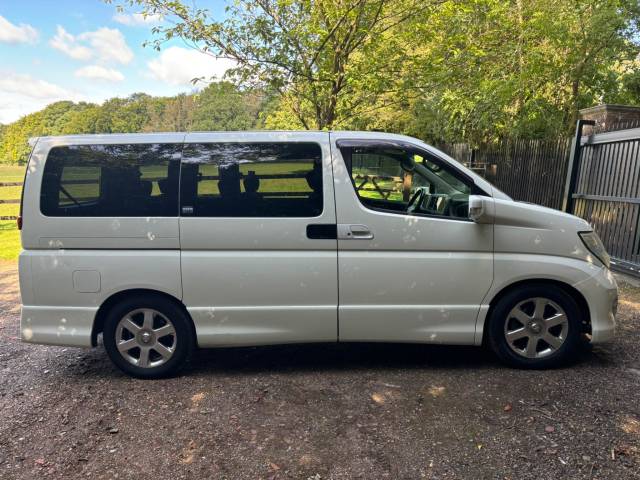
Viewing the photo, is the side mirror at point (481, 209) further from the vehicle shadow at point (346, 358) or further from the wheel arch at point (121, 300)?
the wheel arch at point (121, 300)

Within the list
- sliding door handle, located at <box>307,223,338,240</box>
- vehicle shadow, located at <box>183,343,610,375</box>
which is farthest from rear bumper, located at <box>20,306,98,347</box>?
sliding door handle, located at <box>307,223,338,240</box>

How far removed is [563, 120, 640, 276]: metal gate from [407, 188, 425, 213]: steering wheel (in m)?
4.36

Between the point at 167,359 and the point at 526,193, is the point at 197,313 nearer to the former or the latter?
the point at 167,359

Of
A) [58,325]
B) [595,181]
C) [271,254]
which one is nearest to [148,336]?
[58,325]

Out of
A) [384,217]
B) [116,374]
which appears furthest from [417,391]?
[116,374]

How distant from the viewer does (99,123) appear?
46.9 m

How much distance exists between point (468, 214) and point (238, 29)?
5913 mm

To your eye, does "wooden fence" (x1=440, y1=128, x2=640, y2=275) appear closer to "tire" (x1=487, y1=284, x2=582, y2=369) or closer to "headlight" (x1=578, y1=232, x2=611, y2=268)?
"headlight" (x1=578, y1=232, x2=611, y2=268)

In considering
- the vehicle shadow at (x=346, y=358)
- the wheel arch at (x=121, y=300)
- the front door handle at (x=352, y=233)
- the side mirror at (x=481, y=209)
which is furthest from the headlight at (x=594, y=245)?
the wheel arch at (x=121, y=300)

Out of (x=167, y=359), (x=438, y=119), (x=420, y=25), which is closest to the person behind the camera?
(x=167, y=359)

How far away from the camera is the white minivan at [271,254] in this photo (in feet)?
12.1

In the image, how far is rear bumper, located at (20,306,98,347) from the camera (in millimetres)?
3750

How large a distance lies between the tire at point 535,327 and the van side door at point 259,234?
1378 mm

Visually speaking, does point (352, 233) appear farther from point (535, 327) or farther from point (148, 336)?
Answer: point (148, 336)
